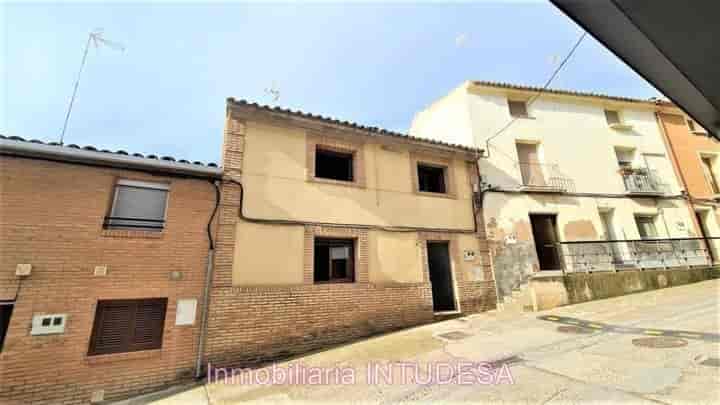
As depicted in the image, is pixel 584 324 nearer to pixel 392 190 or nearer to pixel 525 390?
pixel 525 390

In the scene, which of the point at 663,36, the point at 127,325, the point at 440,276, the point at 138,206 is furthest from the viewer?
the point at 440,276

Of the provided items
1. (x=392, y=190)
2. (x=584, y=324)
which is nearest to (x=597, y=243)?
(x=584, y=324)

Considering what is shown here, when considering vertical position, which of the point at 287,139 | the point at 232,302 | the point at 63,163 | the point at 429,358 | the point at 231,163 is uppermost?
the point at 287,139

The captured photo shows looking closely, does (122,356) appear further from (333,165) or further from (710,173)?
(710,173)

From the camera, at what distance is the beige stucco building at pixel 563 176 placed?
9109mm

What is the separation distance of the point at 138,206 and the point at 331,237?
3952 mm

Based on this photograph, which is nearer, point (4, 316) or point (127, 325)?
point (4, 316)

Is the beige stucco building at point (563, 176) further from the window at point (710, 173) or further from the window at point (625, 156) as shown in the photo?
the window at point (710, 173)

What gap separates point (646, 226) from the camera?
Result: 1088cm

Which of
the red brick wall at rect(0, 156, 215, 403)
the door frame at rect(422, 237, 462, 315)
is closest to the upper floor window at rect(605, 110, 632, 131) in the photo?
the door frame at rect(422, 237, 462, 315)

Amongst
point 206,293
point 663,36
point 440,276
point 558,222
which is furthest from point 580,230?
point 206,293

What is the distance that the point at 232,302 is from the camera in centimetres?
552

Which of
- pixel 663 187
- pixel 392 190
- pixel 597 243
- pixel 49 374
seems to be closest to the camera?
pixel 49 374

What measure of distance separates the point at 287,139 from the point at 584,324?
7.75 meters
